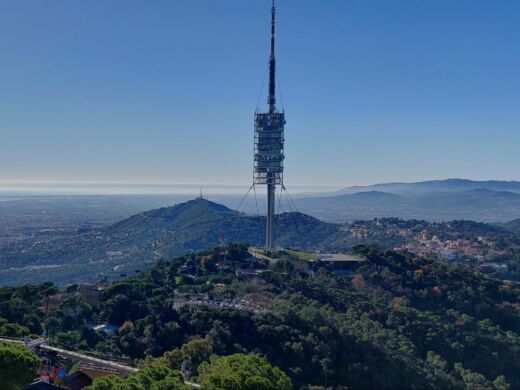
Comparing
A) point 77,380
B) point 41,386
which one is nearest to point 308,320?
point 77,380

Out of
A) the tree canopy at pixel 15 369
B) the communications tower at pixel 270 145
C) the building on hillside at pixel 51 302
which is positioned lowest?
the building on hillside at pixel 51 302

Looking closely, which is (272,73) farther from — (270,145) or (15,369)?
(15,369)

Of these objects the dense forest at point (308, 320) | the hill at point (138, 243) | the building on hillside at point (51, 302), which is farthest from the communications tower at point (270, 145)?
the hill at point (138, 243)

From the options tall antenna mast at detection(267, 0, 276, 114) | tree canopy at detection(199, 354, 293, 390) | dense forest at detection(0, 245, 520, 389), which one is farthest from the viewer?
tall antenna mast at detection(267, 0, 276, 114)

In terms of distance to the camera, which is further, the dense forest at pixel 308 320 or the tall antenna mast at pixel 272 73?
the tall antenna mast at pixel 272 73

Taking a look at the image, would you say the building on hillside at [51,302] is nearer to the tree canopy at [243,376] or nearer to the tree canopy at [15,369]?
the tree canopy at [15,369]

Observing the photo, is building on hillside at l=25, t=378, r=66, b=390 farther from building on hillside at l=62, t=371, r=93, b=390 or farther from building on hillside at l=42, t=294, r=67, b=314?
building on hillside at l=42, t=294, r=67, b=314

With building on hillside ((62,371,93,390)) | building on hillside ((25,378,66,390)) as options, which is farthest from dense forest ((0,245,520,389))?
building on hillside ((25,378,66,390))

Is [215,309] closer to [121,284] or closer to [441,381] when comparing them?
[121,284]

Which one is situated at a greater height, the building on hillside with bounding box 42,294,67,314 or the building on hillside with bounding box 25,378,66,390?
the building on hillside with bounding box 25,378,66,390
